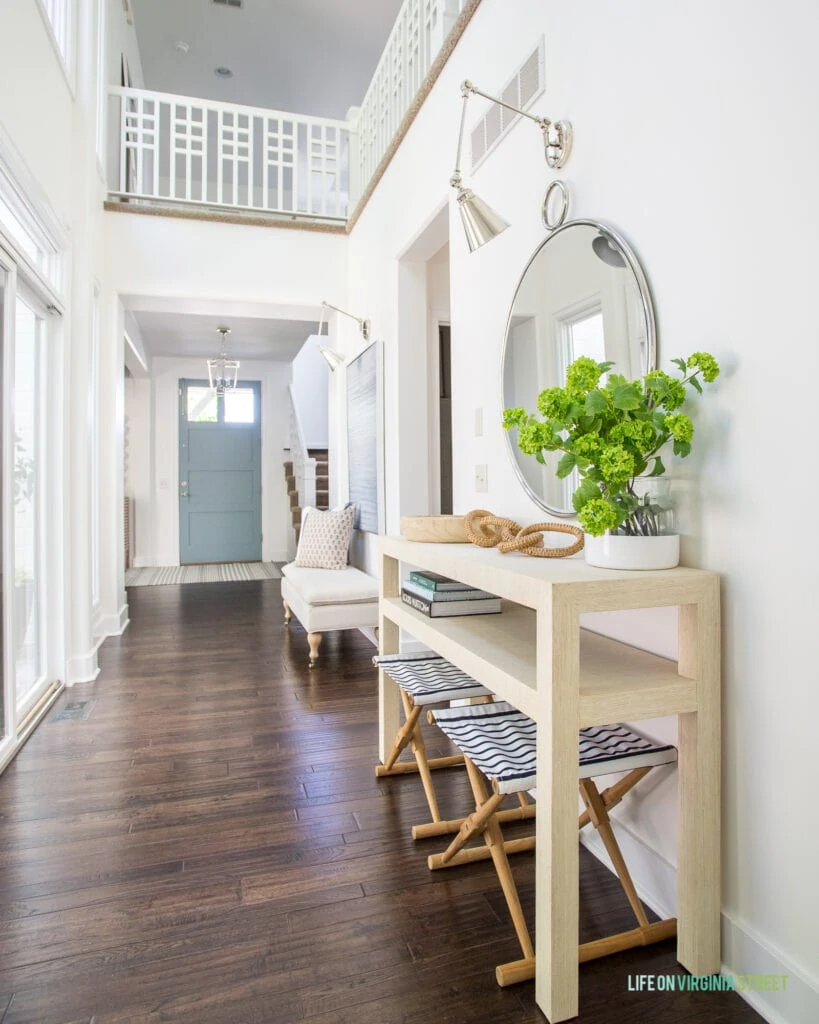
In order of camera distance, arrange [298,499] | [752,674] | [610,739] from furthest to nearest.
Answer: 1. [298,499]
2. [610,739]
3. [752,674]

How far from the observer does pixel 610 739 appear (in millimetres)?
1518

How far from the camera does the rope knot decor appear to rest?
1639 millimetres

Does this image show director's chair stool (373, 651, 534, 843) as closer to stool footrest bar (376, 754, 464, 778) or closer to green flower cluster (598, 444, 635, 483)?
stool footrest bar (376, 754, 464, 778)

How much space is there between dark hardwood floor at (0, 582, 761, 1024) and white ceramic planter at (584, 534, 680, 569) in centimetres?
86

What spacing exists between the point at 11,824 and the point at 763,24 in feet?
9.13

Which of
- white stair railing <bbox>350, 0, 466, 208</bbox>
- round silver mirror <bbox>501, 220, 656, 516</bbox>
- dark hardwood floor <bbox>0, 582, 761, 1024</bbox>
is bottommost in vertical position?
dark hardwood floor <bbox>0, 582, 761, 1024</bbox>

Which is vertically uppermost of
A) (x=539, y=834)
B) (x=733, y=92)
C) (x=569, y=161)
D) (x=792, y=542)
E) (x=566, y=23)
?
(x=566, y=23)

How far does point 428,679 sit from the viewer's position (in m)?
1.97

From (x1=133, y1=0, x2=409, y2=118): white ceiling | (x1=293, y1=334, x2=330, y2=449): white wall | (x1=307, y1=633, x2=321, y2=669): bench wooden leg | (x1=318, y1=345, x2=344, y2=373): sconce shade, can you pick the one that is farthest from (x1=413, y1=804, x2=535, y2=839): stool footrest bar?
(x1=293, y1=334, x2=330, y2=449): white wall

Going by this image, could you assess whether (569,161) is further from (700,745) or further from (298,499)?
(298,499)

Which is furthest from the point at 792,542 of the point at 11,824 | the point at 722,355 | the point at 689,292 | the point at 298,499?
the point at 298,499

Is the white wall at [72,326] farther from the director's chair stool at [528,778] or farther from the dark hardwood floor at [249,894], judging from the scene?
the director's chair stool at [528,778]

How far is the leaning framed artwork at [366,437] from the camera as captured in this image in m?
4.07

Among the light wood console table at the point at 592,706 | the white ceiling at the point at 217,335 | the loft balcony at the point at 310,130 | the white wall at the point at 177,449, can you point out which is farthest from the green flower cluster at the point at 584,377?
the white wall at the point at 177,449
